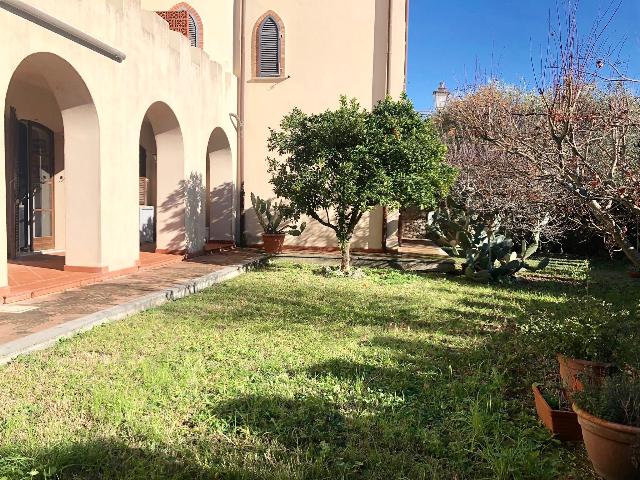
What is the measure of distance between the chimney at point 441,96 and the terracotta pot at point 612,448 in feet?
58.3

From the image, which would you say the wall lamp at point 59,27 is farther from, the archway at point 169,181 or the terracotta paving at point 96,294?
the terracotta paving at point 96,294

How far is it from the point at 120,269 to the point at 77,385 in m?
4.96

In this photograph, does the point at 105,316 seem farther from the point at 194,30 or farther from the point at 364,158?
the point at 194,30

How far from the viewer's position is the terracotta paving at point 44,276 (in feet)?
20.8

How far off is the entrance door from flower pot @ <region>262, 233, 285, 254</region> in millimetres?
4849

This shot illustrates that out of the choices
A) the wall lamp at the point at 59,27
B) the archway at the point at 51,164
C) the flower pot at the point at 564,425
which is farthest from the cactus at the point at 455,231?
the flower pot at the point at 564,425

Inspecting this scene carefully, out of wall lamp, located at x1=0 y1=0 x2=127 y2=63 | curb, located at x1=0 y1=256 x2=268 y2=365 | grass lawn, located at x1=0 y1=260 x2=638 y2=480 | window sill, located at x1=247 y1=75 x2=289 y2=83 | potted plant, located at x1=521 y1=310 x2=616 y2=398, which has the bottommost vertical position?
grass lawn, located at x1=0 y1=260 x2=638 y2=480

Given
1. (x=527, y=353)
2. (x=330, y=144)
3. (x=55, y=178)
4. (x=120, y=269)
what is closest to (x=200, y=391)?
(x=527, y=353)

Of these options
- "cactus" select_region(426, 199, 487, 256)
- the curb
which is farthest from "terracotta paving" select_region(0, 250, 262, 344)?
"cactus" select_region(426, 199, 487, 256)

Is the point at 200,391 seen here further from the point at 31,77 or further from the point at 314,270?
the point at 31,77

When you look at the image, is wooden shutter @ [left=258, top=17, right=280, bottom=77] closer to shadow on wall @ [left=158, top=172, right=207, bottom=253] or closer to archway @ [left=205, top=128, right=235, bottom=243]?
archway @ [left=205, top=128, right=235, bottom=243]

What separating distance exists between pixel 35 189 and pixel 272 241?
5.37 m

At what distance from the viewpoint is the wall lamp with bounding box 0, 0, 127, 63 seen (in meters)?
5.85

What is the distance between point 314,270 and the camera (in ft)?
34.4
